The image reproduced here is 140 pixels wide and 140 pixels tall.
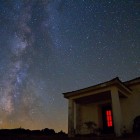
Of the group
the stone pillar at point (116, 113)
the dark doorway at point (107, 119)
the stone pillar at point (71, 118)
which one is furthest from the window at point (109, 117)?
the stone pillar at point (116, 113)

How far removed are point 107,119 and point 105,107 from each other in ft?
3.05

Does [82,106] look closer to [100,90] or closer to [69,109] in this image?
[69,109]

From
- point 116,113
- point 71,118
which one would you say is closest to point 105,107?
point 71,118

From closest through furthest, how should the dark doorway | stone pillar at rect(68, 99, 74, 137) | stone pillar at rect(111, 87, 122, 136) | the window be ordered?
stone pillar at rect(111, 87, 122, 136)
stone pillar at rect(68, 99, 74, 137)
the dark doorway
the window

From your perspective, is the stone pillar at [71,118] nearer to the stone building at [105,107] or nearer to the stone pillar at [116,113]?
the stone building at [105,107]

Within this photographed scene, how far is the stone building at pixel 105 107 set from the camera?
1187 centimetres

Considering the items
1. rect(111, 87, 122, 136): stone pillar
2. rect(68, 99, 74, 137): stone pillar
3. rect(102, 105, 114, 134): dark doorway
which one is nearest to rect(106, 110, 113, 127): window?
rect(102, 105, 114, 134): dark doorway

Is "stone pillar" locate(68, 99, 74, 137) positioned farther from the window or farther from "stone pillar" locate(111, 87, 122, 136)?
"stone pillar" locate(111, 87, 122, 136)

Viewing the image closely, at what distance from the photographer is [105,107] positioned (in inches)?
596

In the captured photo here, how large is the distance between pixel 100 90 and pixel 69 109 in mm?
3122

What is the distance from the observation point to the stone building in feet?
38.9

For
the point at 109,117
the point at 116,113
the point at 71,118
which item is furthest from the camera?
the point at 109,117

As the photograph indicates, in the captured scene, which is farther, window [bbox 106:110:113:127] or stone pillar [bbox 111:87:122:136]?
window [bbox 106:110:113:127]

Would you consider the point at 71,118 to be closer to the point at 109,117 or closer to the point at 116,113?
the point at 109,117
